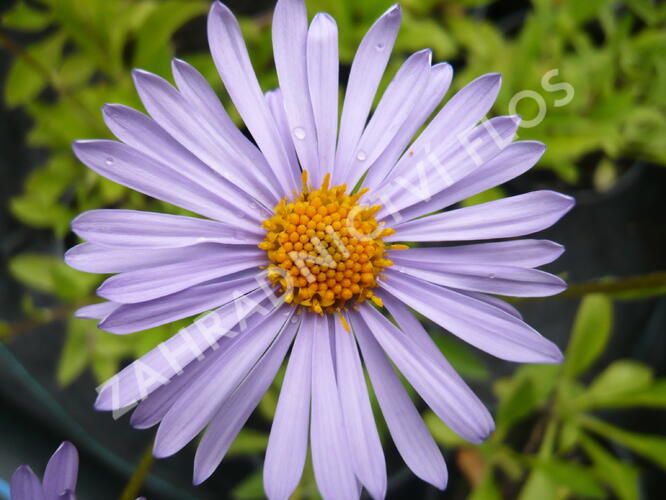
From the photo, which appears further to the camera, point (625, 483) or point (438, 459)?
point (625, 483)

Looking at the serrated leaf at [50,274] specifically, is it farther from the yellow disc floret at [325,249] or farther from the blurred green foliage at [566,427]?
the blurred green foliage at [566,427]

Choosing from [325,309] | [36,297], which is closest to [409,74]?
[325,309]

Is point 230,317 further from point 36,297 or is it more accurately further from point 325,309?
point 36,297

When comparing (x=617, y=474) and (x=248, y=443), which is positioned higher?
(x=248, y=443)

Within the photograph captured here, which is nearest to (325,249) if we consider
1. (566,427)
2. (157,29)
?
(157,29)

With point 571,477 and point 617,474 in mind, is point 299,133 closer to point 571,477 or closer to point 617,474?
point 571,477

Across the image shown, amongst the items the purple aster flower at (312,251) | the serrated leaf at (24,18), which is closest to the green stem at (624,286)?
the purple aster flower at (312,251)
